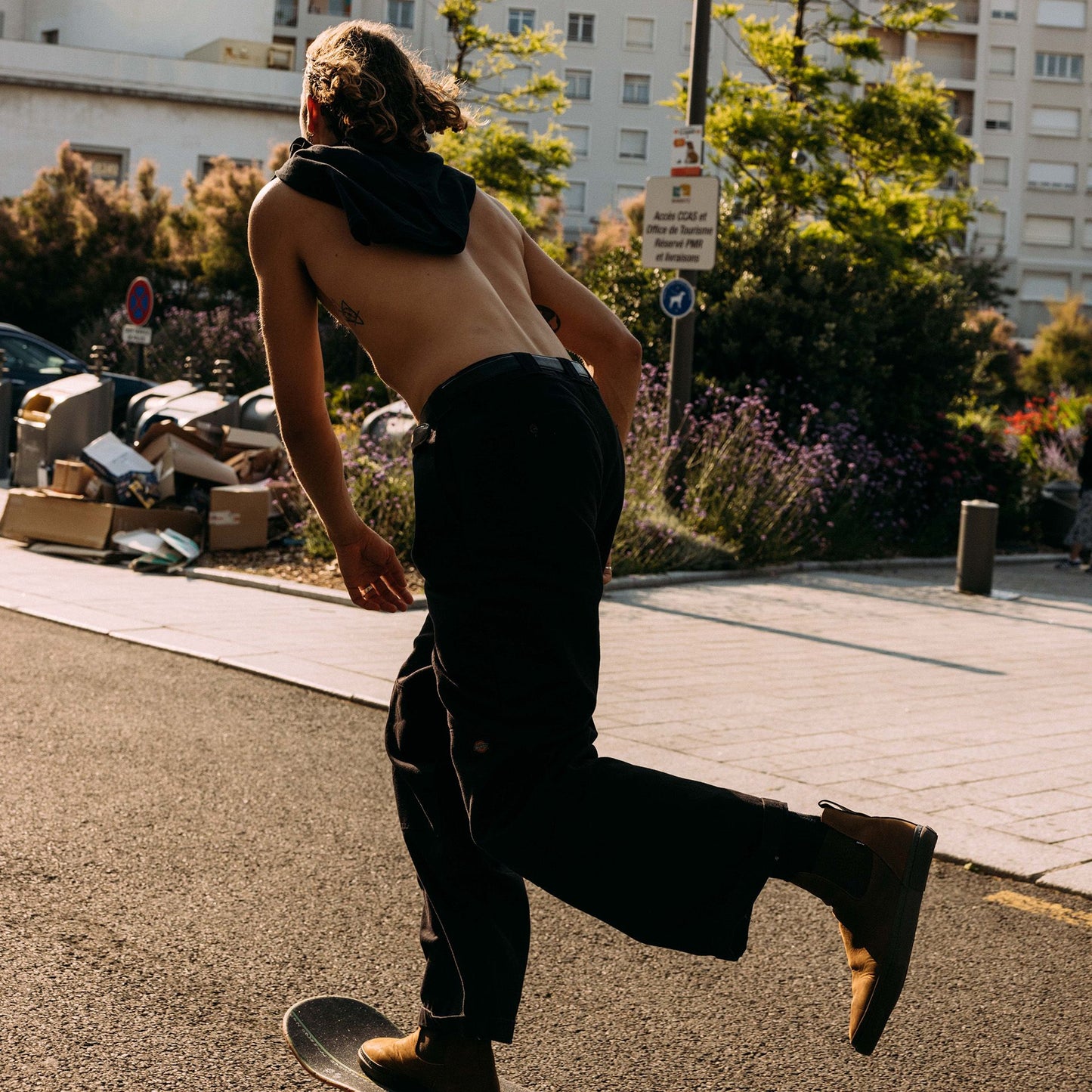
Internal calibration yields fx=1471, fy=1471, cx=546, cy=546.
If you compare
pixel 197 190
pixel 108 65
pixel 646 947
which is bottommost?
pixel 646 947

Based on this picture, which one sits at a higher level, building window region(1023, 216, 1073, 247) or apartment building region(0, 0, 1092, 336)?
apartment building region(0, 0, 1092, 336)

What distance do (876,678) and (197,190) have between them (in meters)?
24.6

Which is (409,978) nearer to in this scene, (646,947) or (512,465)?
(646,947)

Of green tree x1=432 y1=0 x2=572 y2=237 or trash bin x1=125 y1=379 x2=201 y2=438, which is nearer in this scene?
trash bin x1=125 y1=379 x2=201 y2=438

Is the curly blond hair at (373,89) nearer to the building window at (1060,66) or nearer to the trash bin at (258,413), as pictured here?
the trash bin at (258,413)

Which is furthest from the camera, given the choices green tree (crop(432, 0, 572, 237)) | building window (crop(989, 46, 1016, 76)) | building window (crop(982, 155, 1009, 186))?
building window (crop(989, 46, 1016, 76))

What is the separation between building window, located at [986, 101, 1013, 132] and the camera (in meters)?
69.3

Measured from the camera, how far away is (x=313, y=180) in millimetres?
2434

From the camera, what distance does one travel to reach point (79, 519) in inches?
441

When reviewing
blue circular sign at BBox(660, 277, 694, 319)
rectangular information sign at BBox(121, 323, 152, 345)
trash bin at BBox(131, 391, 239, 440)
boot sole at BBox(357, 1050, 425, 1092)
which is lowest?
boot sole at BBox(357, 1050, 425, 1092)

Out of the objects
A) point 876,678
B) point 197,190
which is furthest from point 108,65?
point 876,678

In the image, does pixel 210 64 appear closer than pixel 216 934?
No

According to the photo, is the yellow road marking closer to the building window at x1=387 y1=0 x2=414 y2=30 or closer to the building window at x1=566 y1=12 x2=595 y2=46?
the building window at x1=387 y1=0 x2=414 y2=30

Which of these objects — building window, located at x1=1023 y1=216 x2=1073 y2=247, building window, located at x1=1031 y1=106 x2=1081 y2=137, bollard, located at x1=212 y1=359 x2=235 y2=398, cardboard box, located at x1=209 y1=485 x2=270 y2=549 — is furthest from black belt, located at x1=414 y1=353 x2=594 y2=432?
building window, located at x1=1031 y1=106 x2=1081 y2=137
